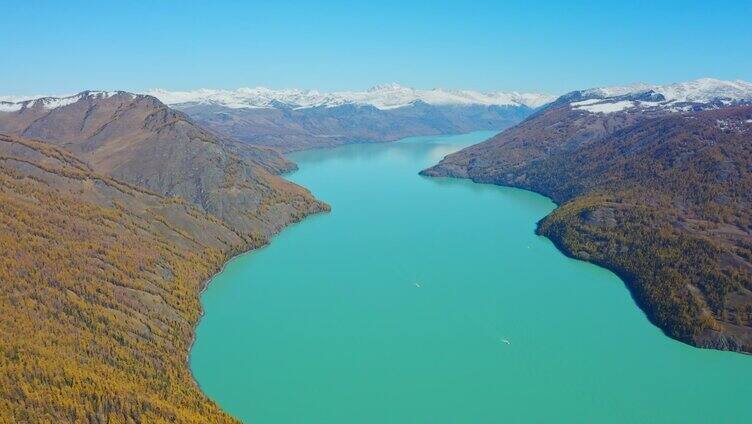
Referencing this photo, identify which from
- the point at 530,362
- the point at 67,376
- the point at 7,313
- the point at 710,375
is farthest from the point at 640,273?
the point at 7,313

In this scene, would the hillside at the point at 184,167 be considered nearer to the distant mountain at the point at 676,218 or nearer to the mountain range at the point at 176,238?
the mountain range at the point at 176,238

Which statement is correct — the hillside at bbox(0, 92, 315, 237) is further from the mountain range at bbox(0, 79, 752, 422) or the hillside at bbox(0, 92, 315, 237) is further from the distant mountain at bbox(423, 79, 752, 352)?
the distant mountain at bbox(423, 79, 752, 352)

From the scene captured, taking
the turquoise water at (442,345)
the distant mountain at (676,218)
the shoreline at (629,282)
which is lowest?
the turquoise water at (442,345)

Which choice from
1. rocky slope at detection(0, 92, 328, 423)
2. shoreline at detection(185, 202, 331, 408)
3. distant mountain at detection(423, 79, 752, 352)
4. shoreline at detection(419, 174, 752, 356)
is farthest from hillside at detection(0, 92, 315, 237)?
distant mountain at detection(423, 79, 752, 352)

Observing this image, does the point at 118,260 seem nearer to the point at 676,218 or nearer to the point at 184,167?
the point at 184,167

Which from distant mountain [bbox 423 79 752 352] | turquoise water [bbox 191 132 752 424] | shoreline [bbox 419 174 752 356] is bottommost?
turquoise water [bbox 191 132 752 424]

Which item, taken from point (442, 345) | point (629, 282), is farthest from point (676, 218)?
point (442, 345)

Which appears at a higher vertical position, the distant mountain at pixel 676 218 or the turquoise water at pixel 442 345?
the distant mountain at pixel 676 218

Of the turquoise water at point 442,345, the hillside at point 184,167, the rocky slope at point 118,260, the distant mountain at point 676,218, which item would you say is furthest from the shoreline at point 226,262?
the distant mountain at point 676,218
